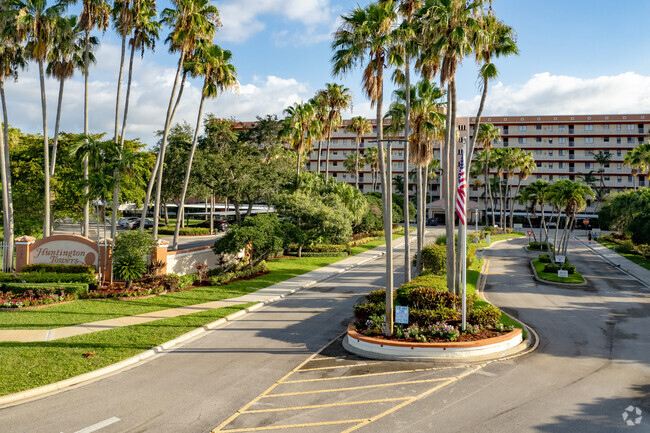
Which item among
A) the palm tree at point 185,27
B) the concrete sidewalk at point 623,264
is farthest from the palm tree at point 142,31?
the concrete sidewalk at point 623,264

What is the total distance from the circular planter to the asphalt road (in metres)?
0.50

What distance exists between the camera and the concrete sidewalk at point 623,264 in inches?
1195

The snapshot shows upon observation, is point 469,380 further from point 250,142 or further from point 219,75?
Answer: point 250,142

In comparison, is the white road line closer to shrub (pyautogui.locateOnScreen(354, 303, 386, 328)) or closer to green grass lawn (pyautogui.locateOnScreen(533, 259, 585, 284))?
shrub (pyautogui.locateOnScreen(354, 303, 386, 328))

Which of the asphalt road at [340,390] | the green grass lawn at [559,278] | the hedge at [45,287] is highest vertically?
the hedge at [45,287]

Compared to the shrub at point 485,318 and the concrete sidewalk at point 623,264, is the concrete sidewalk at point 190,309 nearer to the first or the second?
the shrub at point 485,318

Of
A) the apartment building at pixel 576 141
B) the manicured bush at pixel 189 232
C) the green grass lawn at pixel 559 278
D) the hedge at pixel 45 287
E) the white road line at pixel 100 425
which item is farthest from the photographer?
the apartment building at pixel 576 141

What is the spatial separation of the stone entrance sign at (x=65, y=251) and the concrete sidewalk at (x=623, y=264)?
32.1 m

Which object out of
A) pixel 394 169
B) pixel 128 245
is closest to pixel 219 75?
pixel 128 245

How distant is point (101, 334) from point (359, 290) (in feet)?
45.3

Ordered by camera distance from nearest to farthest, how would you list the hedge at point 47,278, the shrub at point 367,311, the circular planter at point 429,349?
the circular planter at point 429,349 → the shrub at point 367,311 → the hedge at point 47,278

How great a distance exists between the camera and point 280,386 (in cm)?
1120

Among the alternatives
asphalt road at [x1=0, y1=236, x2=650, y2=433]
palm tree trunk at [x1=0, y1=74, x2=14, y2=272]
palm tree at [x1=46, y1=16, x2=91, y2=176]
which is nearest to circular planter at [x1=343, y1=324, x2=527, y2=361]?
asphalt road at [x1=0, y1=236, x2=650, y2=433]

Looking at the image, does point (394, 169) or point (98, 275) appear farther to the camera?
point (394, 169)
